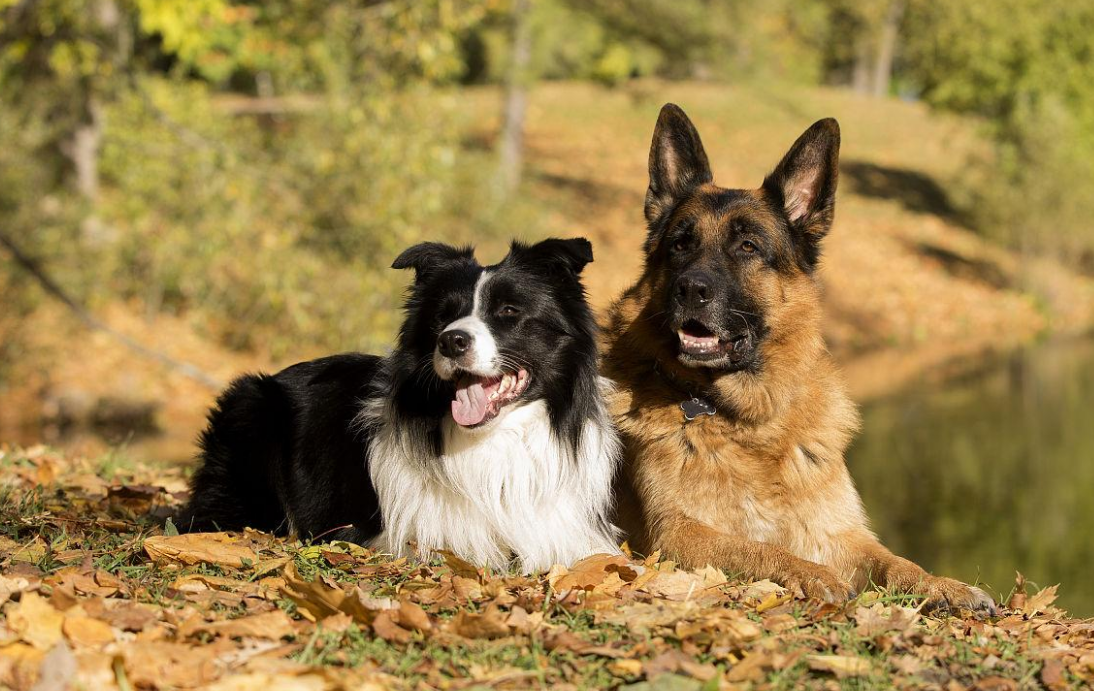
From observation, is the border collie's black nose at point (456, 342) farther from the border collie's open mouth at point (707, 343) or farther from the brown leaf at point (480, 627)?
the border collie's open mouth at point (707, 343)

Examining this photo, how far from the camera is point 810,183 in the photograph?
19.1ft

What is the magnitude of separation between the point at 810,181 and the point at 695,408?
4.54ft

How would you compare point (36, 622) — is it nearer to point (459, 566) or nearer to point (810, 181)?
point (459, 566)

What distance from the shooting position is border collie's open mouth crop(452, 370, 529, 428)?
4824mm

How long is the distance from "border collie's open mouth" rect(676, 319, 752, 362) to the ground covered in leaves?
1.08 meters

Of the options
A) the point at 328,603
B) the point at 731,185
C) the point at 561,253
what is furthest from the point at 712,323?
the point at 731,185

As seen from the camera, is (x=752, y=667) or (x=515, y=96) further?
(x=515, y=96)

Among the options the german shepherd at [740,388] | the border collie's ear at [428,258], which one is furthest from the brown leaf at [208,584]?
the german shepherd at [740,388]

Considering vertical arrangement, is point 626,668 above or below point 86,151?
below

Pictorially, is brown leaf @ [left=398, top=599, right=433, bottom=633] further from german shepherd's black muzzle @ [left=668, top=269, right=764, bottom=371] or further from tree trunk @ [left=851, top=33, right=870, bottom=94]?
tree trunk @ [left=851, top=33, right=870, bottom=94]

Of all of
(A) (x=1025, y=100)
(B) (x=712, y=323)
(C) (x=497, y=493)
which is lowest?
(C) (x=497, y=493)

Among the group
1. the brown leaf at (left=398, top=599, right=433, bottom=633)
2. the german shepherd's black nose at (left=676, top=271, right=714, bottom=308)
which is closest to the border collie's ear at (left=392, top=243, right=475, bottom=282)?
the german shepherd's black nose at (left=676, top=271, right=714, bottom=308)

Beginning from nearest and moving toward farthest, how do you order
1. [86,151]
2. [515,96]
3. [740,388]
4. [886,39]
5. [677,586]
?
1. [677,586]
2. [740,388]
3. [86,151]
4. [515,96]
5. [886,39]

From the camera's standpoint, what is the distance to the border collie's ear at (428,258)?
198 inches
